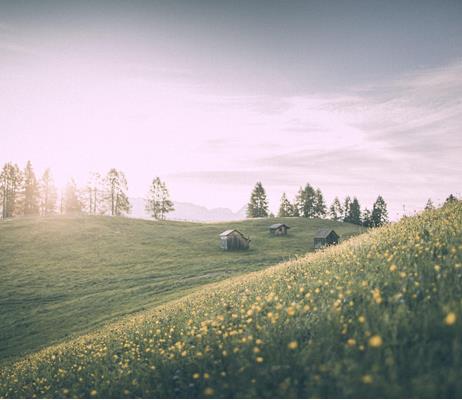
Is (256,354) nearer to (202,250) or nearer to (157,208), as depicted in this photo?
(202,250)

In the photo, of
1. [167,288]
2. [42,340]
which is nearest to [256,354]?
[42,340]

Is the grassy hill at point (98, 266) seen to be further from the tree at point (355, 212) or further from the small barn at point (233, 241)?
the tree at point (355, 212)

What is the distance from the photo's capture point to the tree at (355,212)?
101 metres

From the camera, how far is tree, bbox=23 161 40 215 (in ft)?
284

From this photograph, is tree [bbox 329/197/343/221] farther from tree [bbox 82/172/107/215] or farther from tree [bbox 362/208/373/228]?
tree [bbox 82/172/107/215]

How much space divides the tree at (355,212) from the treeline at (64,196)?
62.6 meters

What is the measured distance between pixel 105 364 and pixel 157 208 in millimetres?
92446

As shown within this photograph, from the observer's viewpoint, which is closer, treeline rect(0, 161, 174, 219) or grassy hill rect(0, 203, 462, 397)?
grassy hill rect(0, 203, 462, 397)

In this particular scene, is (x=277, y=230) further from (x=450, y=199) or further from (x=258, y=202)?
(x=450, y=199)

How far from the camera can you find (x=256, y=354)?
4312 millimetres

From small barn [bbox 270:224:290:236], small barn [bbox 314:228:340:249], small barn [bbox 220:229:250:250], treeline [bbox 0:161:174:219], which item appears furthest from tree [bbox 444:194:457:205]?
treeline [bbox 0:161:174:219]

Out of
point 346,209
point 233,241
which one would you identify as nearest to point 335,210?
point 346,209

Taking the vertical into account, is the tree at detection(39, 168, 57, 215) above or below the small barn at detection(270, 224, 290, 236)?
above

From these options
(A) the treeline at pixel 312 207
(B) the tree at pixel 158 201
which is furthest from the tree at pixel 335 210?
(B) the tree at pixel 158 201
